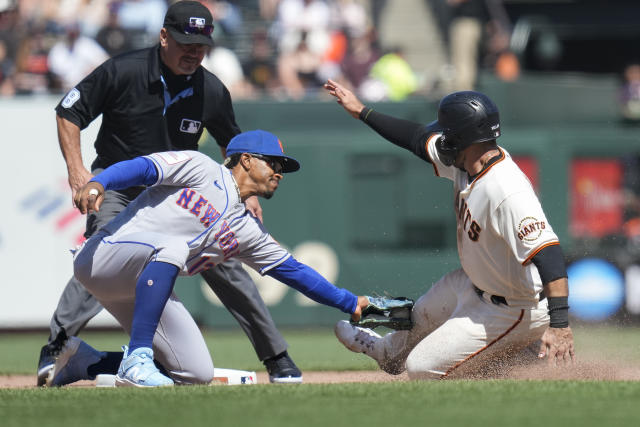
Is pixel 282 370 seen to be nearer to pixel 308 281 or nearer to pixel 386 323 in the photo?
pixel 386 323

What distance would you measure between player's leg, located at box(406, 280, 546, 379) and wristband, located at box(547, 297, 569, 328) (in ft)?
1.68

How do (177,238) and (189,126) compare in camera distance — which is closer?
(177,238)

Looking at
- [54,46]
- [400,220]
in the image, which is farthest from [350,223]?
[54,46]

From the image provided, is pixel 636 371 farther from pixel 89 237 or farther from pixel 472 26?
pixel 472 26

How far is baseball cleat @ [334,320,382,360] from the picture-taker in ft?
21.3

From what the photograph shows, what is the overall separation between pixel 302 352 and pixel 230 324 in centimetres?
273

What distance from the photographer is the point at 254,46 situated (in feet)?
45.8

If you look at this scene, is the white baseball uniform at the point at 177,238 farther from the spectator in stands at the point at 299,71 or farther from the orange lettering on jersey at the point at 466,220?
the spectator in stands at the point at 299,71

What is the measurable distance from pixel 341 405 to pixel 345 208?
24.7 feet

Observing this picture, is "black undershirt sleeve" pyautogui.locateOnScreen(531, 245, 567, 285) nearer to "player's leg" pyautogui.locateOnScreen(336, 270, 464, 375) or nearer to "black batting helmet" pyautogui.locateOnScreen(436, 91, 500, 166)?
"black batting helmet" pyautogui.locateOnScreen(436, 91, 500, 166)

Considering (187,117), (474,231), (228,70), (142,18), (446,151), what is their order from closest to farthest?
1. (474,231)
2. (446,151)
3. (187,117)
4. (228,70)
5. (142,18)

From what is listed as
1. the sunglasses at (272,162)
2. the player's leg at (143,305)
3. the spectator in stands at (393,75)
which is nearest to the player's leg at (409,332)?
the player's leg at (143,305)

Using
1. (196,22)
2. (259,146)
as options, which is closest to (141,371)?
(259,146)

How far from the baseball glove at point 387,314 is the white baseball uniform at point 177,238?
2.12 ft
